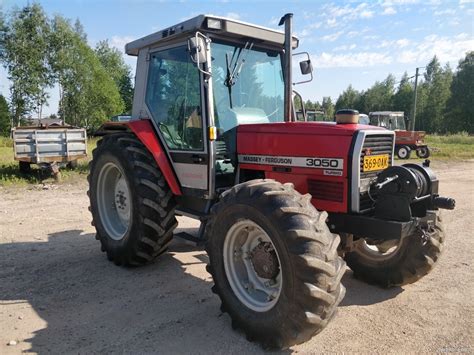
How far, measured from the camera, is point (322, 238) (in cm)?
293

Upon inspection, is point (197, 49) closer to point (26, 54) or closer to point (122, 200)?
point (122, 200)

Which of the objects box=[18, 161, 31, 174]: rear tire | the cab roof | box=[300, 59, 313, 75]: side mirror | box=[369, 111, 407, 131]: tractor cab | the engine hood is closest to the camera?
the engine hood

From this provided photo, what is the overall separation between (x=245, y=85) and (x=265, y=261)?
6.86 feet

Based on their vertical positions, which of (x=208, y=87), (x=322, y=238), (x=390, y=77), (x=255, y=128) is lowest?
(x=322, y=238)

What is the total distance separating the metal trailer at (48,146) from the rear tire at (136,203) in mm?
6421

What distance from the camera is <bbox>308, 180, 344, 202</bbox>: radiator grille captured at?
144 inches

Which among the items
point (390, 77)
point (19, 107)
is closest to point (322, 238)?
point (19, 107)

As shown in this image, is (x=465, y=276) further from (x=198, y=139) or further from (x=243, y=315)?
(x=198, y=139)

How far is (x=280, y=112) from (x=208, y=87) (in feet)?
3.42

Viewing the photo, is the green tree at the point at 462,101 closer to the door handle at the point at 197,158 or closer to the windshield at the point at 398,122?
the windshield at the point at 398,122

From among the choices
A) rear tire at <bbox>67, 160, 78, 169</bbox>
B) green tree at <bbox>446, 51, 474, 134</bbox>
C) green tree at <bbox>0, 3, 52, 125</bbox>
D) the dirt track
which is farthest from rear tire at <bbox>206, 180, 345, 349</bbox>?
green tree at <bbox>446, 51, 474, 134</bbox>

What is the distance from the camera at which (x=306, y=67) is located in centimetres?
504

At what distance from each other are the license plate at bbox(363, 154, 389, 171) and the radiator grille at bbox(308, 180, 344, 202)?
289mm

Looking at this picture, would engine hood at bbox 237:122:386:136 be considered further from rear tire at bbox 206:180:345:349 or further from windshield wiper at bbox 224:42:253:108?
rear tire at bbox 206:180:345:349
